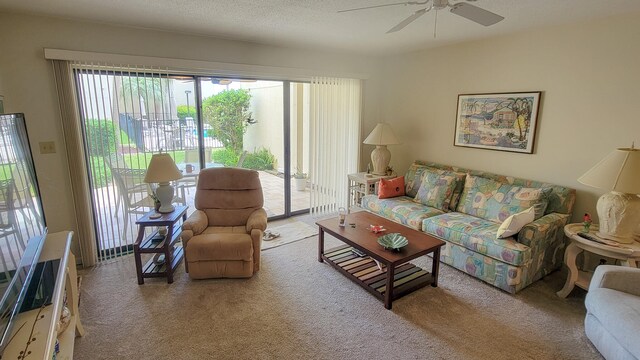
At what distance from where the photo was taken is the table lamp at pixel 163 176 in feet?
9.60

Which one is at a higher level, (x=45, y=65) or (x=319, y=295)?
(x=45, y=65)

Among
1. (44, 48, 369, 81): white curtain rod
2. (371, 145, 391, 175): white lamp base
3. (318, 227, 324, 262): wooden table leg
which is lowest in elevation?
(318, 227, 324, 262): wooden table leg

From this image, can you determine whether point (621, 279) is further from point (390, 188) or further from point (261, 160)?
point (261, 160)

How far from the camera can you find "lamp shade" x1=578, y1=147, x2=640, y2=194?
234cm

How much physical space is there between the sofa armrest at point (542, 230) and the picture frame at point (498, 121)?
798 millimetres

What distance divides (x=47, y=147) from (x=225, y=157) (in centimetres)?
185

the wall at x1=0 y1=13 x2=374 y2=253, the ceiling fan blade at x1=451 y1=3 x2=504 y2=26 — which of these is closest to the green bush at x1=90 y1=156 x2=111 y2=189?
the wall at x1=0 y1=13 x2=374 y2=253

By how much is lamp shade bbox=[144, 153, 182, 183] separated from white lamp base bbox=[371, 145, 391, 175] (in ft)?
8.50

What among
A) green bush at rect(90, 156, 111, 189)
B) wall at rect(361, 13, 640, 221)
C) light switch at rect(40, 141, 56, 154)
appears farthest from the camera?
green bush at rect(90, 156, 111, 189)

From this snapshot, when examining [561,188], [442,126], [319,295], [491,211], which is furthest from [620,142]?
Result: [319,295]

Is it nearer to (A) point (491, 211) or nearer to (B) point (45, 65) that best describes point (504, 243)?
(A) point (491, 211)

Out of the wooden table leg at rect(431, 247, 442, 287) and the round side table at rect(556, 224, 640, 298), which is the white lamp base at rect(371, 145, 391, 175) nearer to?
the wooden table leg at rect(431, 247, 442, 287)

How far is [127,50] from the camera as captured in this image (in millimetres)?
3072

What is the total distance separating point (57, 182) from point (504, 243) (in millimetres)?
4063
